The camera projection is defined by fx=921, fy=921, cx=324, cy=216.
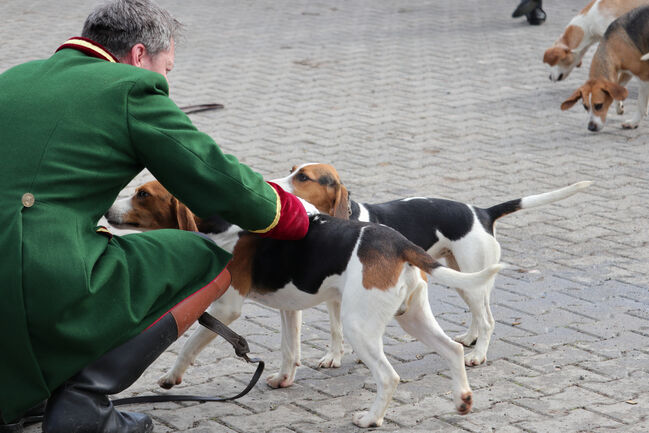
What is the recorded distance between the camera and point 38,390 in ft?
10.8

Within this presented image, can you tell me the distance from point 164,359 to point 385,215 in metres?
1.36

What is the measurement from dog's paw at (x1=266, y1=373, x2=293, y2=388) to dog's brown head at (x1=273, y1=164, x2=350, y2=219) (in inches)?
32.3

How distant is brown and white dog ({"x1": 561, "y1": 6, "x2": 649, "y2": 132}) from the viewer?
929 centimetres

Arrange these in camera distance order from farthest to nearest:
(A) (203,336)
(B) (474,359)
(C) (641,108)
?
(C) (641,108) < (B) (474,359) < (A) (203,336)

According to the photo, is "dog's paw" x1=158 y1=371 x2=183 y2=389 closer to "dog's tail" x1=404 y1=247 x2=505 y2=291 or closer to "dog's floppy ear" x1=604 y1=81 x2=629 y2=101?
"dog's tail" x1=404 y1=247 x2=505 y2=291

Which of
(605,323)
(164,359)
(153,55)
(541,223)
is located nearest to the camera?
(153,55)

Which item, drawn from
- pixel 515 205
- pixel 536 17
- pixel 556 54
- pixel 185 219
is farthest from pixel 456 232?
pixel 536 17

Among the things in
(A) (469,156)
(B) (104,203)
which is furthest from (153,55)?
(A) (469,156)

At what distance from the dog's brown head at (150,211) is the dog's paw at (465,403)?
4.67 feet

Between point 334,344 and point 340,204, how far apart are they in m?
0.73

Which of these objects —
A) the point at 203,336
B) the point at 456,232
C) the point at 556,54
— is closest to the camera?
the point at 203,336

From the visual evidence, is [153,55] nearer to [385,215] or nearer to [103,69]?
[103,69]

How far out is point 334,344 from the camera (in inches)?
183

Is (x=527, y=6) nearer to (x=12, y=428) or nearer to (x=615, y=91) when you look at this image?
(x=615, y=91)
